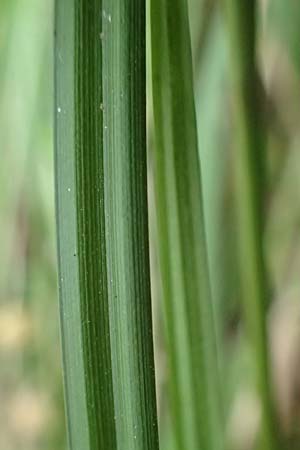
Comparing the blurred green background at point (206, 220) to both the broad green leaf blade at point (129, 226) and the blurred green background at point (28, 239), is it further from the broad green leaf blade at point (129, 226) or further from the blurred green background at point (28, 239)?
the broad green leaf blade at point (129, 226)

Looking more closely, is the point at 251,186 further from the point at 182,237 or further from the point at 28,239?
the point at 28,239

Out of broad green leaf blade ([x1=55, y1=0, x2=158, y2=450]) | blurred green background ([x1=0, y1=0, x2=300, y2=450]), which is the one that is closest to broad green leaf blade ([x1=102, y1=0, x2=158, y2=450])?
broad green leaf blade ([x1=55, y1=0, x2=158, y2=450])

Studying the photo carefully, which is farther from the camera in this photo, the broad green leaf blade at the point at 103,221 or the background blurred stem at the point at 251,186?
the background blurred stem at the point at 251,186

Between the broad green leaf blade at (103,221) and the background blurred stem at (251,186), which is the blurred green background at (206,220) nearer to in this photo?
the background blurred stem at (251,186)

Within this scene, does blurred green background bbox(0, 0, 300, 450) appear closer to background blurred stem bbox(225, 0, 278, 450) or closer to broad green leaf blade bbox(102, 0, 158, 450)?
background blurred stem bbox(225, 0, 278, 450)

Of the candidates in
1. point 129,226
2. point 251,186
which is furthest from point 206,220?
point 129,226

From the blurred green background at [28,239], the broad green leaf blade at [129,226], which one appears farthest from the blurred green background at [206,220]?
the broad green leaf blade at [129,226]
